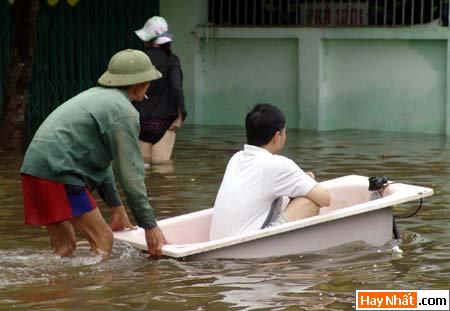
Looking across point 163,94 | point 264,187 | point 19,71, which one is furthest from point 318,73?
point 264,187

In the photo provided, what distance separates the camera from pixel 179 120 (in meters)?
13.3

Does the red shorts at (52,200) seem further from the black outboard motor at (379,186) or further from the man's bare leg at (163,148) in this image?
the man's bare leg at (163,148)

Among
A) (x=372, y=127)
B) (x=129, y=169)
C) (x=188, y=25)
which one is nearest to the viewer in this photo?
(x=129, y=169)

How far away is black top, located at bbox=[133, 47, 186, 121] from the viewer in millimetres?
13109

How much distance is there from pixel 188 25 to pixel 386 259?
9.65 metres

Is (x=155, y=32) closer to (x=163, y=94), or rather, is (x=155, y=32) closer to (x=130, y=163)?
(x=163, y=94)

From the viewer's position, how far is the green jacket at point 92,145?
7824 millimetres

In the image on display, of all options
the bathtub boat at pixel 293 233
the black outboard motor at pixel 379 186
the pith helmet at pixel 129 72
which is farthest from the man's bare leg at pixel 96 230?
the black outboard motor at pixel 379 186

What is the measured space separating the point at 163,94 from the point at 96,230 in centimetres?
522

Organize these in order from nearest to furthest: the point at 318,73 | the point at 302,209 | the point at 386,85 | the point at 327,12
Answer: the point at 302,209
the point at 386,85
the point at 318,73
the point at 327,12

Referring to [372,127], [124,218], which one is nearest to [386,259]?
[124,218]

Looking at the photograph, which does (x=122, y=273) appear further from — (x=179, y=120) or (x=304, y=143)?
(x=304, y=143)

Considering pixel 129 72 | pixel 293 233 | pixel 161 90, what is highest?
pixel 129 72

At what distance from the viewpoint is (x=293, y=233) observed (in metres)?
8.51
